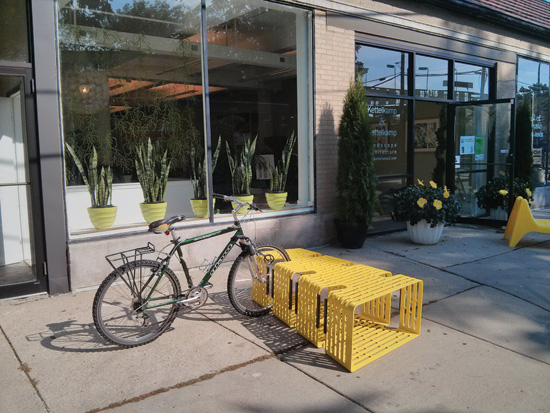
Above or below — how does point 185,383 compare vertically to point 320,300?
below

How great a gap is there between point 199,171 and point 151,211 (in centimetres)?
96

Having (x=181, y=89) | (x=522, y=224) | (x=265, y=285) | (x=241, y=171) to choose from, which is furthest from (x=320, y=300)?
(x=181, y=89)

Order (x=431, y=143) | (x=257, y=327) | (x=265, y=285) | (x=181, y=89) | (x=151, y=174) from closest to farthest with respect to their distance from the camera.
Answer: (x=257, y=327)
(x=265, y=285)
(x=151, y=174)
(x=181, y=89)
(x=431, y=143)

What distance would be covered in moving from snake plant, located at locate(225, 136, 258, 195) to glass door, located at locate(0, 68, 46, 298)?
2.84 meters

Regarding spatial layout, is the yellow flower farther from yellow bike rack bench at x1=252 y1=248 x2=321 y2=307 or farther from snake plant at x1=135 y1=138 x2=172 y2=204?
snake plant at x1=135 y1=138 x2=172 y2=204

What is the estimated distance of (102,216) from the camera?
5.51 metres

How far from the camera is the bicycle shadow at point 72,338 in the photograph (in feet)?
11.8

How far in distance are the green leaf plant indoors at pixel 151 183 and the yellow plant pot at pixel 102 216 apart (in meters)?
0.49

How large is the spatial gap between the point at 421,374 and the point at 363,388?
1.53ft

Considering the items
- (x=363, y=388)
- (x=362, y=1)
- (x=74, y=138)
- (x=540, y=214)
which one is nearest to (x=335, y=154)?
(x=362, y=1)

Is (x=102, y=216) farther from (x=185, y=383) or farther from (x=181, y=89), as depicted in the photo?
(x=185, y=383)

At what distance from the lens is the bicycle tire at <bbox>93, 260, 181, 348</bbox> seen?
341 cm

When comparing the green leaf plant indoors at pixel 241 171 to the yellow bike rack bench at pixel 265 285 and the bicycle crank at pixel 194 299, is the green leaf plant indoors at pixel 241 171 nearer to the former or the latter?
the yellow bike rack bench at pixel 265 285

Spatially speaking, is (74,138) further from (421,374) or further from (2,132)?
(421,374)
